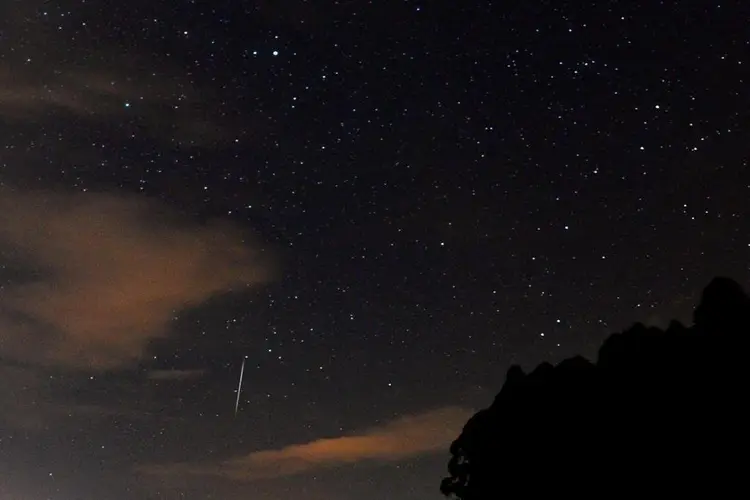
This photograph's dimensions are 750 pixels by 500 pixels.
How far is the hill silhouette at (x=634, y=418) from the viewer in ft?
80.0

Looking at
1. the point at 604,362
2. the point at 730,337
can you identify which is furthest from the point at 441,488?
the point at 730,337

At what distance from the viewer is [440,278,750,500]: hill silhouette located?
960 inches

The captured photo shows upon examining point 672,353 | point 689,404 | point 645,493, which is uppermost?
point 672,353

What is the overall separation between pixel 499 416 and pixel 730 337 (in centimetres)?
970

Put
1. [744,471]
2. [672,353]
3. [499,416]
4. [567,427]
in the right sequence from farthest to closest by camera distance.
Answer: [499,416] → [567,427] → [672,353] → [744,471]

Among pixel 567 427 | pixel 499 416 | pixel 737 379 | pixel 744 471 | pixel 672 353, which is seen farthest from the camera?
pixel 499 416

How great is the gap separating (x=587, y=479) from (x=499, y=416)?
15.6 feet

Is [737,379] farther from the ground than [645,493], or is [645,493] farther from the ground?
[737,379]

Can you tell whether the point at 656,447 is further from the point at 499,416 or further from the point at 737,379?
the point at 499,416

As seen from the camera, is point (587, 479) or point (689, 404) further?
point (587, 479)

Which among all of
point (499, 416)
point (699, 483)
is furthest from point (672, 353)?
point (499, 416)

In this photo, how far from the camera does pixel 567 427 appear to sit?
2827 cm

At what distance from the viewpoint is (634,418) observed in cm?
2667

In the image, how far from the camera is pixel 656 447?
25.7m
